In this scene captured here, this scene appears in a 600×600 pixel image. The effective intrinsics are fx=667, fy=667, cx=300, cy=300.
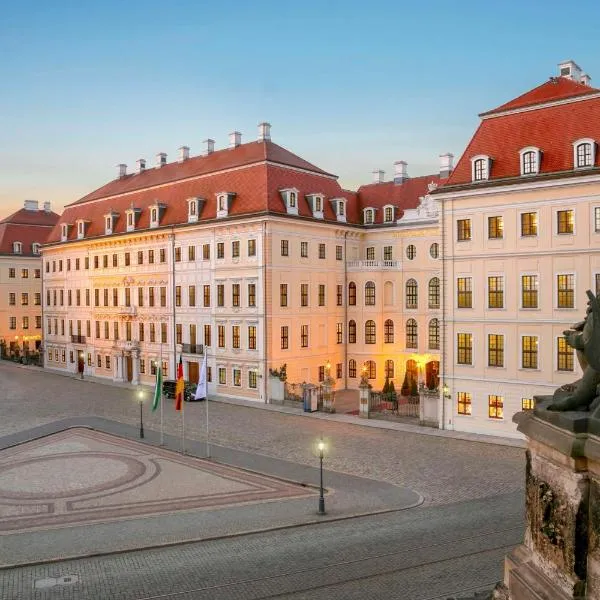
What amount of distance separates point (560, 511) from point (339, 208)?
42293mm

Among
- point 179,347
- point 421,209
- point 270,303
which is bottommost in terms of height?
point 179,347

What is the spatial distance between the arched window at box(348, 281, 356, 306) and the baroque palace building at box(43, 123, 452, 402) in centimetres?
11

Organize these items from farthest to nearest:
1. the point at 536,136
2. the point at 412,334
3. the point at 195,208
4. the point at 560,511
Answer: the point at 412,334, the point at 195,208, the point at 536,136, the point at 560,511

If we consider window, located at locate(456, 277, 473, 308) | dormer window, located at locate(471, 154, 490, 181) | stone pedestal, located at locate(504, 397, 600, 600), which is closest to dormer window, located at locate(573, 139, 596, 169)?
dormer window, located at locate(471, 154, 490, 181)

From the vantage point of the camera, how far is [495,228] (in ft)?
107

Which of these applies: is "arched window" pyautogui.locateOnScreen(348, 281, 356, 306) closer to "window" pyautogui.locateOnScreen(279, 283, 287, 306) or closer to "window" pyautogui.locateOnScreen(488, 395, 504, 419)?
"window" pyautogui.locateOnScreen(279, 283, 287, 306)

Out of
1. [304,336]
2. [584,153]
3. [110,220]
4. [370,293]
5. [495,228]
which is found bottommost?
[304,336]

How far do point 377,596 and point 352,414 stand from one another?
25.1 meters

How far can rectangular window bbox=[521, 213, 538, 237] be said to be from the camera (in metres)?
31.3

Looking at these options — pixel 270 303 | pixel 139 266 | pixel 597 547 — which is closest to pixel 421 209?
pixel 270 303

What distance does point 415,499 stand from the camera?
21.9 metres

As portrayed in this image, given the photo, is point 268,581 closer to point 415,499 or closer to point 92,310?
point 415,499

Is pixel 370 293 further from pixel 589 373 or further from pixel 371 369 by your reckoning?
pixel 589 373

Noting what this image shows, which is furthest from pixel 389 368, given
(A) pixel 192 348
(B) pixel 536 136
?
(B) pixel 536 136
